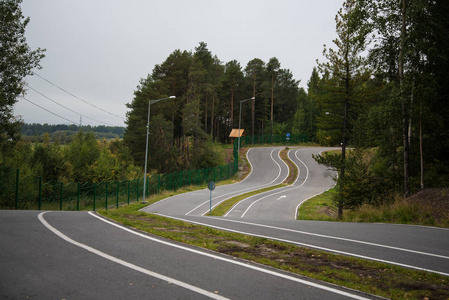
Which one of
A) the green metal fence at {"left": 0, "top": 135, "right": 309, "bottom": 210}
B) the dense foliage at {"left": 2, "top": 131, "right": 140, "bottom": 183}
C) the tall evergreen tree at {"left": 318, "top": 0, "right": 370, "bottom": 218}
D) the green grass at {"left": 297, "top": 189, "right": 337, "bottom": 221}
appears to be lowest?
the green grass at {"left": 297, "top": 189, "right": 337, "bottom": 221}

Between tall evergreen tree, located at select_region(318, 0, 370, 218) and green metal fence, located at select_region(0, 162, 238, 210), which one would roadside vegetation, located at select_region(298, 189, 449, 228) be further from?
green metal fence, located at select_region(0, 162, 238, 210)

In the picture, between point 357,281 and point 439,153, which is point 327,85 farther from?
point 357,281

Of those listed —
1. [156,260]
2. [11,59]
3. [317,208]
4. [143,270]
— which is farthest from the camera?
[317,208]

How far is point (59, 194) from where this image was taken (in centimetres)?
2270

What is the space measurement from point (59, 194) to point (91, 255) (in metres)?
18.9

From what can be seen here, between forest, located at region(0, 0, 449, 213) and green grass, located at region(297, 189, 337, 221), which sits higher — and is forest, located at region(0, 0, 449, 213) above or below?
above

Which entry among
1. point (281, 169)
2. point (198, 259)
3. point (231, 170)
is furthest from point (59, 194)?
point (281, 169)

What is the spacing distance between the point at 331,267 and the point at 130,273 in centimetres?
397

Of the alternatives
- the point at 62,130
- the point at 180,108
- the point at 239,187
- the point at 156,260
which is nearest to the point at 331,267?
the point at 156,260

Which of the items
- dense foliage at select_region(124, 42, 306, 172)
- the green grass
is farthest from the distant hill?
the green grass

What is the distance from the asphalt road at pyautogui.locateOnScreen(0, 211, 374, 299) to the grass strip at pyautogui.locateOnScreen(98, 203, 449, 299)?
43 centimetres

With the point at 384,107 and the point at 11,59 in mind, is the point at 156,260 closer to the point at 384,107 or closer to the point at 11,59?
the point at 384,107

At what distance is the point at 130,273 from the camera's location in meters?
5.38

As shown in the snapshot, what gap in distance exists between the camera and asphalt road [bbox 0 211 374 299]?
4.65 metres
